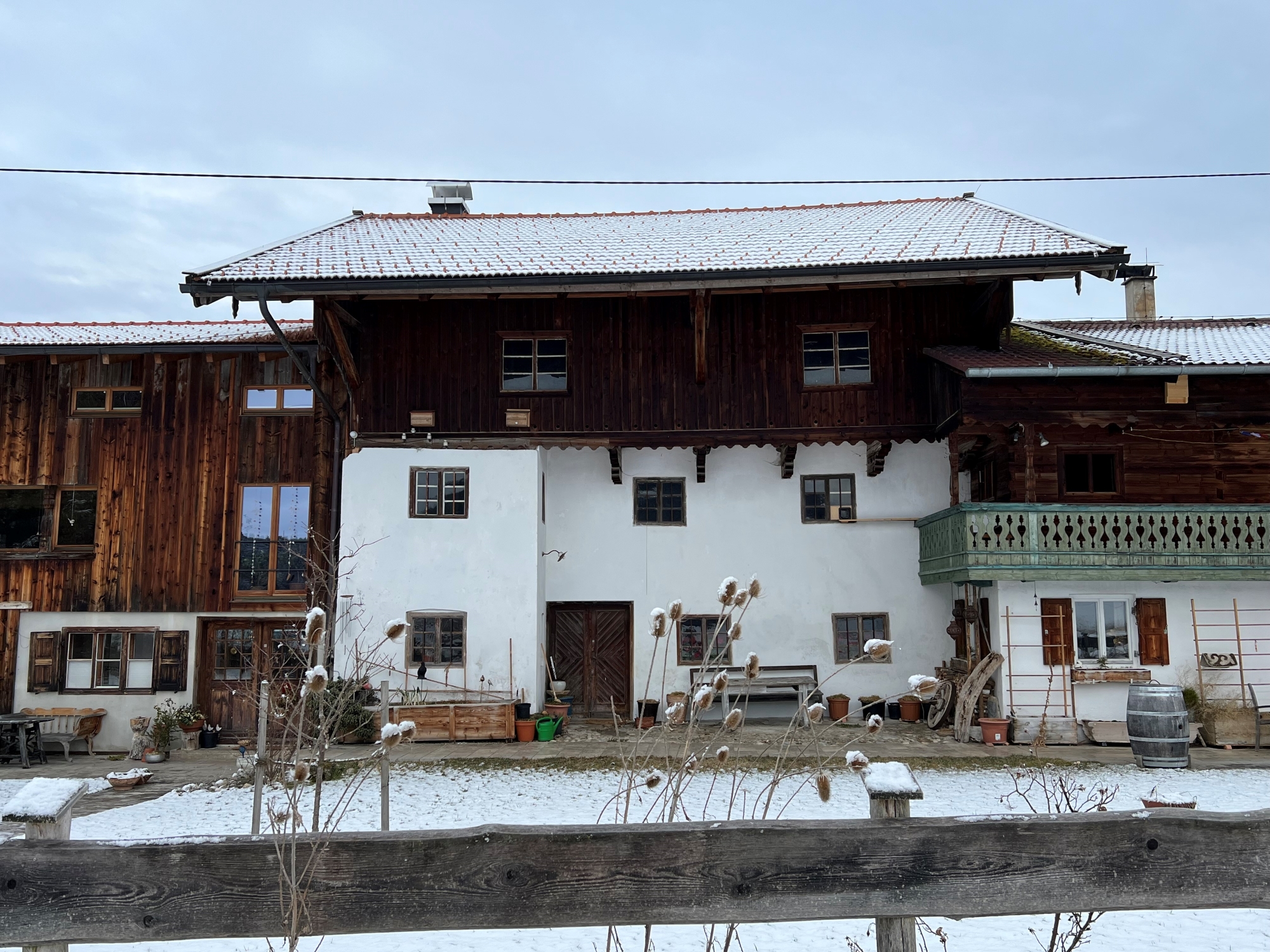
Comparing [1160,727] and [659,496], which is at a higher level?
[659,496]

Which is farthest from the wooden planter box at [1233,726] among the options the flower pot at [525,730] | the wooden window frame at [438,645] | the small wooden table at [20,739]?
the small wooden table at [20,739]

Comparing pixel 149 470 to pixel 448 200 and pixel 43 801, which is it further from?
pixel 43 801

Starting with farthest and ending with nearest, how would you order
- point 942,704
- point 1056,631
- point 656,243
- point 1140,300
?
1. point 1140,300
2. point 656,243
3. point 942,704
4. point 1056,631

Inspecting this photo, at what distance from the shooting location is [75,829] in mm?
10914

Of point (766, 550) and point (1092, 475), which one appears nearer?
point (1092, 475)

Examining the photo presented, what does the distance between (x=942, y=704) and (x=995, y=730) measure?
1.49m

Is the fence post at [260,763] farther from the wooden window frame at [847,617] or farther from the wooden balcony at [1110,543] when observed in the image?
the wooden window frame at [847,617]

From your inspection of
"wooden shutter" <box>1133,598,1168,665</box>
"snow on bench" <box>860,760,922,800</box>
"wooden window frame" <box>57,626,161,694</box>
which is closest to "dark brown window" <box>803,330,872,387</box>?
"wooden shutter" <box>1133,598,1168,665</box>

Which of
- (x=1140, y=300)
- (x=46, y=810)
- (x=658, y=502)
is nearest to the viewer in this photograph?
(x=46, y=810)

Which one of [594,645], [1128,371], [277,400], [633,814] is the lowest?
[633,814]

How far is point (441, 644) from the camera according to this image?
17594mm

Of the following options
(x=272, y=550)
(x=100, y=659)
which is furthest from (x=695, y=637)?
(x=100, y=659)

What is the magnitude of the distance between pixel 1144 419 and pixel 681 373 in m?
7.91

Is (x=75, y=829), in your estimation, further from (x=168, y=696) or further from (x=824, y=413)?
(x=824, y=413)
